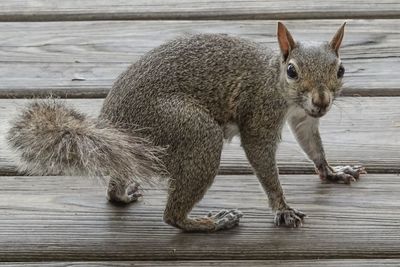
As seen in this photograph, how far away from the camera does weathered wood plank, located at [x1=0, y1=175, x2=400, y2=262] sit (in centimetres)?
202

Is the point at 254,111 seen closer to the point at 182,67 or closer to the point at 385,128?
the point at 182,67

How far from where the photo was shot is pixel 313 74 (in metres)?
2.08

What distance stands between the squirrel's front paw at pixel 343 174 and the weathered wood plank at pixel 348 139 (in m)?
0.04

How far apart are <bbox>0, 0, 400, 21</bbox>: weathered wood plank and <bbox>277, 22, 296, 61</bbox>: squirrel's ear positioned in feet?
2.54

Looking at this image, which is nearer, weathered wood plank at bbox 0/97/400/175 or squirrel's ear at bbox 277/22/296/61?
squirrel's ear at bbox 277/22/296/61

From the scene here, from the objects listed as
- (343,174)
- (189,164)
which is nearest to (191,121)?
(189,164)

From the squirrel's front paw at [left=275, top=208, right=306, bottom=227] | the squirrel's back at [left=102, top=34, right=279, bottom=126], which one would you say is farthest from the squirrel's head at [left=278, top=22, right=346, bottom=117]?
the squirrel's front paw at [left=275, top=208, right=306, bottom=227]

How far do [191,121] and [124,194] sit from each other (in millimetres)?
227

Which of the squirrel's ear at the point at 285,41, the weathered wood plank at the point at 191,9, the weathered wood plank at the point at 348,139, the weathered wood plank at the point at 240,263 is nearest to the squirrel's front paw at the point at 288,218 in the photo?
the weathered wood plank at the point at 240,263

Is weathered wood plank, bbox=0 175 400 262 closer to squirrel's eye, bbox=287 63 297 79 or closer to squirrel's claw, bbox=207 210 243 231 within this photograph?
squirrel's claw, bbox=207 210 243 231


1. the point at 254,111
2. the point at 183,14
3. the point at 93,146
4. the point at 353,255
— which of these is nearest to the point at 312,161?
the point at 254,111

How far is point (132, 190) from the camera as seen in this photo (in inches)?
86.0

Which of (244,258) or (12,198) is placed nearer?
(244,258)

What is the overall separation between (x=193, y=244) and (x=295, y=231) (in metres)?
0.21
